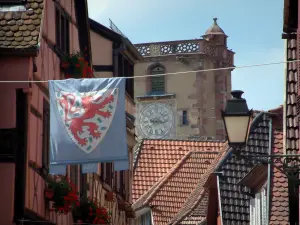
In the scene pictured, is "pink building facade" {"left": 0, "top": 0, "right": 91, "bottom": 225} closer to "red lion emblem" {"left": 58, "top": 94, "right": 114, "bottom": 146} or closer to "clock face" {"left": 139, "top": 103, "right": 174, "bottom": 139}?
"red lion emblem" {"left": 58, "top": 94, "right": 114, "bottom": 146}

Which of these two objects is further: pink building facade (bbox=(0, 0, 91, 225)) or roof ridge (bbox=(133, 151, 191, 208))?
roof ridge (bbox=(133, 151, 191, 208))

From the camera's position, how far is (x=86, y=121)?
818 inches

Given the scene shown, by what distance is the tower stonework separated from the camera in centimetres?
9219

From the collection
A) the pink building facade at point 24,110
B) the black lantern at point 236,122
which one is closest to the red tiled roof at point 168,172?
the pink building facade at point 24,110

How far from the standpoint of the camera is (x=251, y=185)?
2850 centimetres

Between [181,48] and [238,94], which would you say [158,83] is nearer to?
[181,48]

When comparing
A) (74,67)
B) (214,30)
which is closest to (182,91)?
(214,30)

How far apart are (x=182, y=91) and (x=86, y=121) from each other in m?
71.5

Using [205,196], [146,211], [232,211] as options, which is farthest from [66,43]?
[146,211]

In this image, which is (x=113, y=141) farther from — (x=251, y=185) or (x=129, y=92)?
(x=129, y=92)

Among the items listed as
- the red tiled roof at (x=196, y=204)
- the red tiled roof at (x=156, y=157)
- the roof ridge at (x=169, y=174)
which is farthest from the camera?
the red tiled roof at (x=156, y=157)

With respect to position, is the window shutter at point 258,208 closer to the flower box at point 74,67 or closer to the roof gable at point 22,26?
the flower box at point 74,67

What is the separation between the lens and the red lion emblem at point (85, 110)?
68.1ft

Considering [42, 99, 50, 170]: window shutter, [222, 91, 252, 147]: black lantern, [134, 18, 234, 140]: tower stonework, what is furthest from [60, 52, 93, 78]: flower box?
[134, 18, 234, 140]: tower stonework
